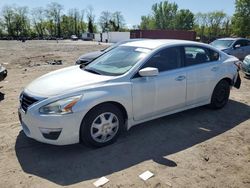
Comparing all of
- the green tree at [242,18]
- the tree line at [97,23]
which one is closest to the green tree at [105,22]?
the tree line at [97,23]

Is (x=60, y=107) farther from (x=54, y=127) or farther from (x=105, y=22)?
(x=105, y=22)

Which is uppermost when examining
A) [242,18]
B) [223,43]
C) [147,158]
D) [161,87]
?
[242,18]

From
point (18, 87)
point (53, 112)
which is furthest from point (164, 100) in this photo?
point (18, 87)

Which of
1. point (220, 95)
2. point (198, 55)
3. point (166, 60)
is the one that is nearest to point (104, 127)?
point (166, 60)

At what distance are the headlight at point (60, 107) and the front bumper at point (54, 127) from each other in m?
0.06

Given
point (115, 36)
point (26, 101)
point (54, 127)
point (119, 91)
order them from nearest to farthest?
point (54, 127)
point (26, 101)
point (119, 91)
point (115, 36)

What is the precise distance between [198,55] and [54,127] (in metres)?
3.23

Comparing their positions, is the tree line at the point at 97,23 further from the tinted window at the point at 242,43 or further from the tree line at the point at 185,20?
the tinted window at the point at 242,43

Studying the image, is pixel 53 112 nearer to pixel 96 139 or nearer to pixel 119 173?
pixel 96 139

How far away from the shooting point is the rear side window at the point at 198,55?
4906 mm

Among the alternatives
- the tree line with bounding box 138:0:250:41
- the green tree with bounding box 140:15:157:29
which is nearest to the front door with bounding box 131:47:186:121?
the tree line with bounding box 138:0:250:41

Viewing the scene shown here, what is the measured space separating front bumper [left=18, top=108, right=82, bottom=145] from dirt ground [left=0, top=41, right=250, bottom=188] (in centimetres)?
31

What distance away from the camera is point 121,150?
388 cm

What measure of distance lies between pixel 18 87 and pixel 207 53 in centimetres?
572
